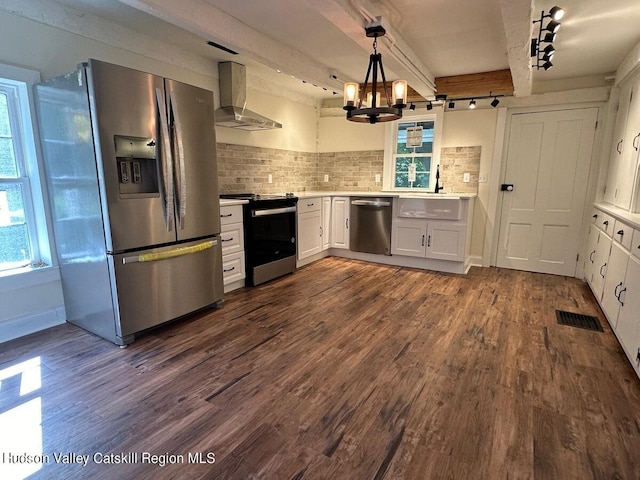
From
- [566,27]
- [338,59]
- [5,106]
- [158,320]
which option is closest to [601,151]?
[566,27]

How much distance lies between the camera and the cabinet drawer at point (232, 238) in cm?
330

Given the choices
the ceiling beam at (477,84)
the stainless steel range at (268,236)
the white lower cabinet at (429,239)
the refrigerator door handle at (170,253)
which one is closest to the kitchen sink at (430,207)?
the white lower cabinet at (429,239)

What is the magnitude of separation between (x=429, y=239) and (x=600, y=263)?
171 centimetres

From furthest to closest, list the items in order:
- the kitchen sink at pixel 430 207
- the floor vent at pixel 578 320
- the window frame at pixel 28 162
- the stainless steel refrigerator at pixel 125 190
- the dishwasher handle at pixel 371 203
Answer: the dishwasher handle at pixel 371 203 → the kitchen sink at pixel 430 207 → the floor vent at pixel 578 320 → the window frame at pixel 28 162 → the stainless steel refrigerator at pixel 125 190

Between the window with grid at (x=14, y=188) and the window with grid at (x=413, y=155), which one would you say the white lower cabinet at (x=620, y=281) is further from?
the window with grid at (x=14, y=188)

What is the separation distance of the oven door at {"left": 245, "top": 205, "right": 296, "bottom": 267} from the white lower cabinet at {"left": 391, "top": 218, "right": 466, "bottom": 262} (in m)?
1.43

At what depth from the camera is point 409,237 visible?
448 centimetres

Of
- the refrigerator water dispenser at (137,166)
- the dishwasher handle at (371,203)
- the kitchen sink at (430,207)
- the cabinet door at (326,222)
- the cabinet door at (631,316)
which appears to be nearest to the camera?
the cabinet door at (631,316)

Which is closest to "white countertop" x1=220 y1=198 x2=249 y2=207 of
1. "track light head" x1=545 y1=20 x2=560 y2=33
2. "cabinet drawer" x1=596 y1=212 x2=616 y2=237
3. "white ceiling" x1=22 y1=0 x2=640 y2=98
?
"white ceiling" x1=22 y1=0 x2=640 y2=98

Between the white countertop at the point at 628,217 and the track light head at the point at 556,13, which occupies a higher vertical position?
the track light head at the point at 556,13

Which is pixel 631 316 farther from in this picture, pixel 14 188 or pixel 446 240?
pixel 14 188

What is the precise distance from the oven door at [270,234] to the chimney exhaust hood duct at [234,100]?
97cm

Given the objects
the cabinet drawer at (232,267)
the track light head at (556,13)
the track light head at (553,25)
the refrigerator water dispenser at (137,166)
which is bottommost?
the cabinet drawer at (232,267)

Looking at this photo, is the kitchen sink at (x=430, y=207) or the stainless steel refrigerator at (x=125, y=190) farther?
the kitchen sink at (x=430, y=207)
